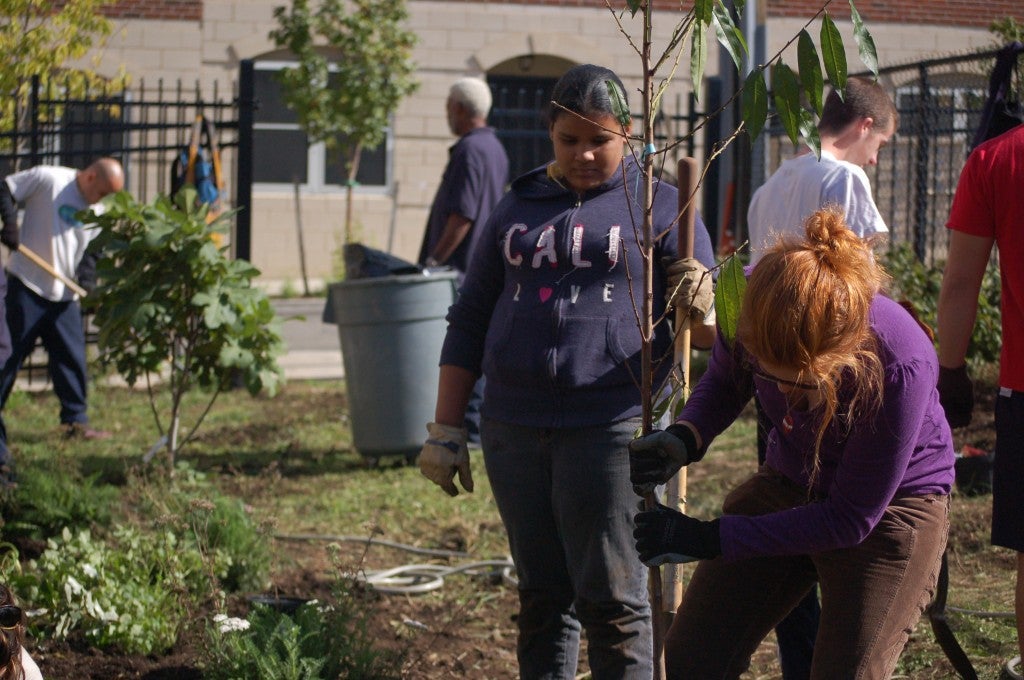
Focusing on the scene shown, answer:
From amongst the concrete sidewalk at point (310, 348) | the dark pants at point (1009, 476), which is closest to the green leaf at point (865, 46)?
the dark pants at point (1009, 476)

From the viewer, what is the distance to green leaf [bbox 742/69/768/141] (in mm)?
2205

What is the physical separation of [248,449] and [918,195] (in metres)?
4.97

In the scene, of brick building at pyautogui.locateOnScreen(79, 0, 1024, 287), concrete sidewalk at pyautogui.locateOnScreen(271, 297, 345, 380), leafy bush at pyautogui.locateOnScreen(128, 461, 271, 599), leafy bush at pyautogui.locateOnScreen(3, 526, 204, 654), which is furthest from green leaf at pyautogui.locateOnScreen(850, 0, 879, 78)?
brick building at pyautogui.locateOnScreen(79, 0, 1024, 287)

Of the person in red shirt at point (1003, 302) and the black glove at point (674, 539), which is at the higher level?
the person in red shirt at point (1003, 302)

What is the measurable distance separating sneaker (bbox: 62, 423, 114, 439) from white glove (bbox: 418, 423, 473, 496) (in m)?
4.88

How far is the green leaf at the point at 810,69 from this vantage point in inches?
84.0

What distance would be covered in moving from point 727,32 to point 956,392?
1642 millimetres

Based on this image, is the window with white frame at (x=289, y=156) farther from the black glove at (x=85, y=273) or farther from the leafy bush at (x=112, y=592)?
the leafy bush at (x=112, y=592)

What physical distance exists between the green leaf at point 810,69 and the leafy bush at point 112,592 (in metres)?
2.57

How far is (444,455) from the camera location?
127 inches

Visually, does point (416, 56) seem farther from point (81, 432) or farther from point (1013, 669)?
point (1013, 669)

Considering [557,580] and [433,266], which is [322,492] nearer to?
[433,266]

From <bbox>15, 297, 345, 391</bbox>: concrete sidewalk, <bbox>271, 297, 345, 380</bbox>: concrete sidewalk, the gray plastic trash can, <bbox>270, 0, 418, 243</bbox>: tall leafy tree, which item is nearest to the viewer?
the gray plastic trash can

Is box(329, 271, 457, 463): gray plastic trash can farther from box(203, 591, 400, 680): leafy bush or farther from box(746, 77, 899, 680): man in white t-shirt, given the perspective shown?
box(203, 591, 400, 680): leafy bush
